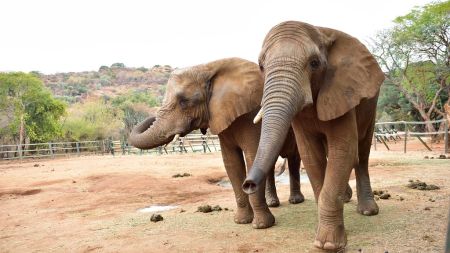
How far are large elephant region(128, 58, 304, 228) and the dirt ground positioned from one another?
2.17ft

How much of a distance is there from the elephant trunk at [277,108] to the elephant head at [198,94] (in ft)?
5.30

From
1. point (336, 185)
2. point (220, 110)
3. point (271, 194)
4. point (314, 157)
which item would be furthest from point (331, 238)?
point (271, 194)

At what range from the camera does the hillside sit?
86738 millimetres

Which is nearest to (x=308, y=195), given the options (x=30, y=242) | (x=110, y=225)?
(x=110, y=225)

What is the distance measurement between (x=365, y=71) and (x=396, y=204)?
261 centimetres

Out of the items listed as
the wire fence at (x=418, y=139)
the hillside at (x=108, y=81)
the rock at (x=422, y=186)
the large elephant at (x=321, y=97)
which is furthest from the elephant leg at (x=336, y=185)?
the hillside at (x=108, y=81)

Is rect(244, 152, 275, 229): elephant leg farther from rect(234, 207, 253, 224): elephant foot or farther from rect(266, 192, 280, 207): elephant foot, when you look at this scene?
rect(266, 192, 280, 207): elephant foot

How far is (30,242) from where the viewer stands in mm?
5898

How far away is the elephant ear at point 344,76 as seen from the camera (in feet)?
13.8

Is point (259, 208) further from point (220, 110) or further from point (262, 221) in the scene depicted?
point (220, 110)

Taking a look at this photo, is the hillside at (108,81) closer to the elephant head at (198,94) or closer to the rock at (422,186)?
the rock at (422,186)

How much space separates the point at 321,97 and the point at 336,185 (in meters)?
0.86

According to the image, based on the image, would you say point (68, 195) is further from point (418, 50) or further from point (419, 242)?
point (418, 50)

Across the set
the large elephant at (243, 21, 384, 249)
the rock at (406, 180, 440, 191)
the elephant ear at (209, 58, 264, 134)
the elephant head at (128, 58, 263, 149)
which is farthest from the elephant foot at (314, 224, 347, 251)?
the rock at (406, 180, 440, 191)
